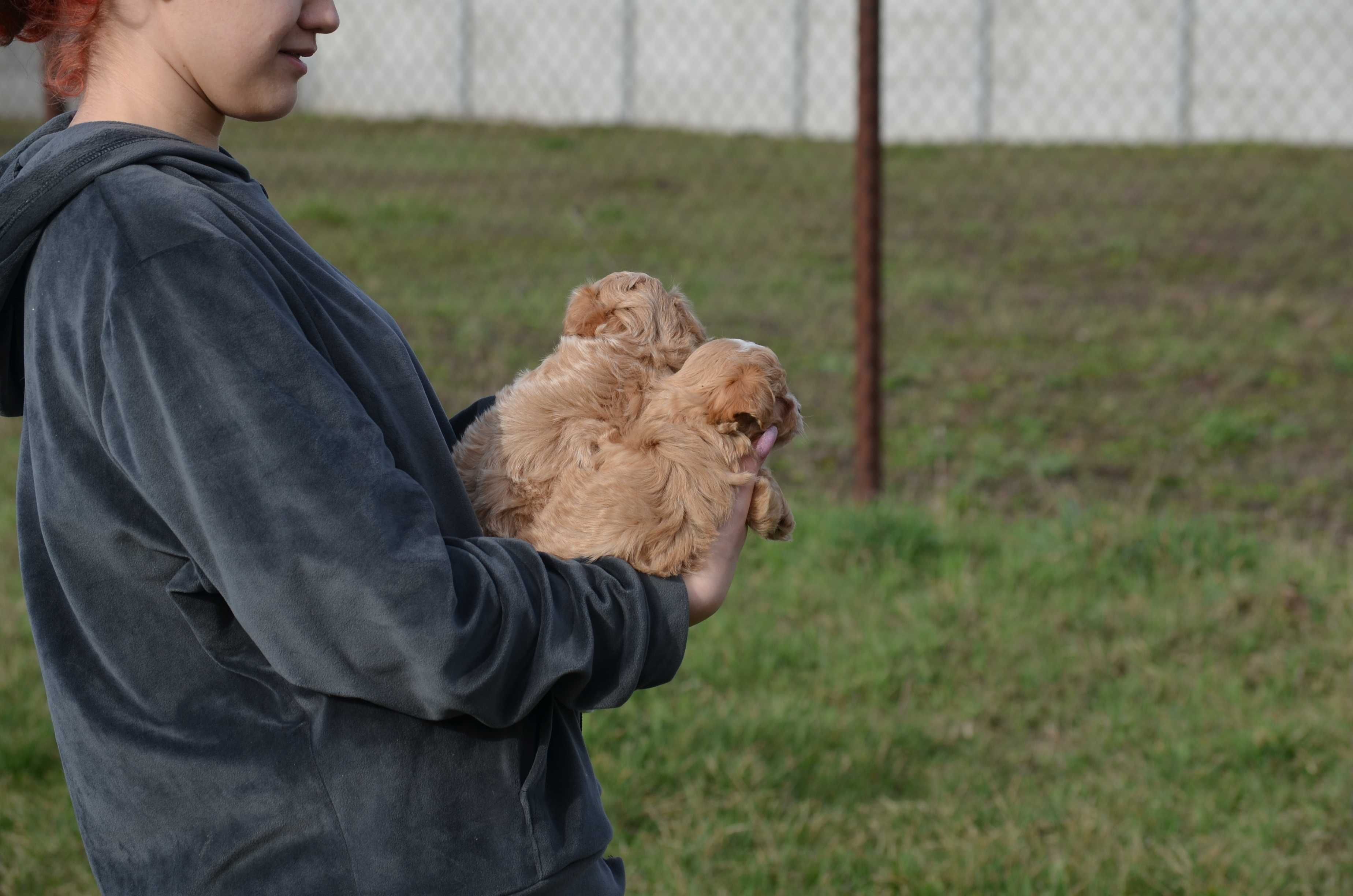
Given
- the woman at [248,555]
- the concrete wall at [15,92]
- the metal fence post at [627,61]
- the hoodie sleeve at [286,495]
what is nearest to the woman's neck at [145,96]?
the woman at [248,555]

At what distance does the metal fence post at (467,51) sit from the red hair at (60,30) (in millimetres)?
11634

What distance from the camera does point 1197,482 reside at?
18.7 ft

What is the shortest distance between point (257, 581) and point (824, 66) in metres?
12.7

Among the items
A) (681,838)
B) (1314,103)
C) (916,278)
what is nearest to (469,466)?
(681,838)

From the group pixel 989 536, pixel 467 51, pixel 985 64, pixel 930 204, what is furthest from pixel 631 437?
pixel 985 64

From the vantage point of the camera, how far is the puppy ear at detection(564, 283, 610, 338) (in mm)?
1429

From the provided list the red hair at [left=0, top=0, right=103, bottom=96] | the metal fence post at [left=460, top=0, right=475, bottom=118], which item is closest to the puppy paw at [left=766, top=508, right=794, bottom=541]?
the red hair at [left=0, top=0, right=103, bottom=96]

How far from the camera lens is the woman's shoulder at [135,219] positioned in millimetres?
1114

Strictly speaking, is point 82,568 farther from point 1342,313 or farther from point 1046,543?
point 1342,313

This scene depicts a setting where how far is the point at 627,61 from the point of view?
42.2ft

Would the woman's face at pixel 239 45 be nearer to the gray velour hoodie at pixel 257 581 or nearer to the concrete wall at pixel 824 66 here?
the gray velour hoodie at pixel 257 581

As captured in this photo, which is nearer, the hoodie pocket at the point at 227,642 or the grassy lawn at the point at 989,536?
the hoodie pocket at the point at 227,642

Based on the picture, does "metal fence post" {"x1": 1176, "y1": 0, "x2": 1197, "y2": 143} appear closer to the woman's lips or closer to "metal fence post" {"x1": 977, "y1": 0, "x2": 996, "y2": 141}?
"metal fence post" {"x1": 977, "y1": 0, "x2": 996, "y2": 141}

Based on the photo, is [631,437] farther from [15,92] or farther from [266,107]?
[15,92]
